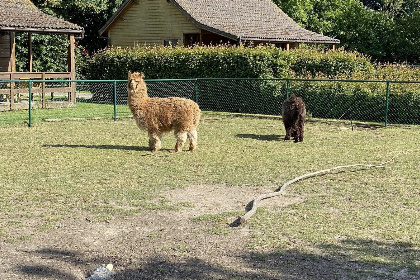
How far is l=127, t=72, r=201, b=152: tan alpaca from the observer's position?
11938mm

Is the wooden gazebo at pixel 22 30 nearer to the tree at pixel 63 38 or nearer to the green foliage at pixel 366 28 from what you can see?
the tree at pixel 63 38

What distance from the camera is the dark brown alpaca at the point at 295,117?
13.9m

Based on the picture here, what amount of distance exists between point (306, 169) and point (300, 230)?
12.7 ft

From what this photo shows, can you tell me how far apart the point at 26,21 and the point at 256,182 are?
53.9 feet

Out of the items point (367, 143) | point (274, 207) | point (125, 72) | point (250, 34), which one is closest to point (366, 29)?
point (250, 34)

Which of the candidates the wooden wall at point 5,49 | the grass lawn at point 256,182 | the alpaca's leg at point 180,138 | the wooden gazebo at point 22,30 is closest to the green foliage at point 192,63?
the wooden gazebo at point 22,30

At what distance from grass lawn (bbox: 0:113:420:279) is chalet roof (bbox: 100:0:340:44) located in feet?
40.3

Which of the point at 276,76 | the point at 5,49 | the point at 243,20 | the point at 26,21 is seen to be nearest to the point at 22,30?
the point at 26,21

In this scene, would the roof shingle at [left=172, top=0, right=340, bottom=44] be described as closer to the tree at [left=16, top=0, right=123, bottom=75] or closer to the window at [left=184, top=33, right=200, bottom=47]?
the window at [left=184, top=33, right=200, bottom=47]

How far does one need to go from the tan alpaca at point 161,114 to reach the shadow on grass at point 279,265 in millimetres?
6207

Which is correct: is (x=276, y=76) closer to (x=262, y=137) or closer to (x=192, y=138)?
(x=262, y=137)

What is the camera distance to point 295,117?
1391 centimetres

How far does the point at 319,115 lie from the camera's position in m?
19.7

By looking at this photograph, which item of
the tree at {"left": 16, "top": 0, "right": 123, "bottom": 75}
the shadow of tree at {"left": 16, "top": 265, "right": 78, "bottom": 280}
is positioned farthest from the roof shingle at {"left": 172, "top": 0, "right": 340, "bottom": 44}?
the shadow of tree at {"left": 16, "top": 265, "right": 78, "bottom": 280}
